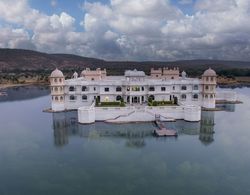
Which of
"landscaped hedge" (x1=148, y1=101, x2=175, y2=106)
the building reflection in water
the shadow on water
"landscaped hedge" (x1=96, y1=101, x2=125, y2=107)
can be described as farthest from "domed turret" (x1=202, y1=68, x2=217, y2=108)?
the shadow on water

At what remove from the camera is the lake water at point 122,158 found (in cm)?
2072

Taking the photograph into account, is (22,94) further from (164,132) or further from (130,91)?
(164,132)

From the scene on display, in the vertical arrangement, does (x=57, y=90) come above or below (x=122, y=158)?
above

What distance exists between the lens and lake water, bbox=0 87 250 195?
68.0 feet

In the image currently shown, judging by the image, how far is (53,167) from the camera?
79.8 ft

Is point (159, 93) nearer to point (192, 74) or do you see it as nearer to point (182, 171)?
point (182, 171)

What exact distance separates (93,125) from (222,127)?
18008 millimetres

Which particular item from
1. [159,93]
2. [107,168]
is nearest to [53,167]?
[107,168]

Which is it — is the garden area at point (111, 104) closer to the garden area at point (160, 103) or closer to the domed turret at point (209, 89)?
the garden area at point (160, 103)

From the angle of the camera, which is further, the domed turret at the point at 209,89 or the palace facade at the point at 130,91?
the domed turret at the point at 209,89

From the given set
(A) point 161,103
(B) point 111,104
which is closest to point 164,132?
(A) point 161,103

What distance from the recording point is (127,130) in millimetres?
35594

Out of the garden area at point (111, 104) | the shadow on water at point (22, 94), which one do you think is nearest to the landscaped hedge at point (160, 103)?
the garden area at point (111, 104)

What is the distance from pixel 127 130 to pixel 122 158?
31.1 feet
